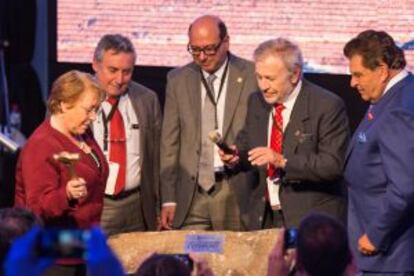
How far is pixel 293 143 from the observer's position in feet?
17.7

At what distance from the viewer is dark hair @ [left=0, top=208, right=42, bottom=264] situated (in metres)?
3.57

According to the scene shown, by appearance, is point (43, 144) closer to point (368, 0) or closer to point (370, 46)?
point (370, 46)

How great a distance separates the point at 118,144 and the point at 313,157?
40.3 inches

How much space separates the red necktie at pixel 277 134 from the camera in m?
5.42

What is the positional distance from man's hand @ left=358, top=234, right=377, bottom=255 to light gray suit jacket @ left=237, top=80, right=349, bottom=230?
27.9 inches

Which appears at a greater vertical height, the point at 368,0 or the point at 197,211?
the point at 368,0

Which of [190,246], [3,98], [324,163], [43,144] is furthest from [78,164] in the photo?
[3,98]

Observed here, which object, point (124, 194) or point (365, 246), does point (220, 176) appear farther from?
point (365, 246)

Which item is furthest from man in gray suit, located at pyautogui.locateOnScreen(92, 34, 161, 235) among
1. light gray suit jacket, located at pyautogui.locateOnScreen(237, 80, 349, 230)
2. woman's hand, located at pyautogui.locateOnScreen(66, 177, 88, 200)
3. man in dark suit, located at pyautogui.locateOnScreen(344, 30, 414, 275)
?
man in dark suit, located at pyautogui.locateOnScreen(344, 30, 414, 275)

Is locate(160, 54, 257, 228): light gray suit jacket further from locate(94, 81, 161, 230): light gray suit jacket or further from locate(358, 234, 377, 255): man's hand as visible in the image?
locate(358, 234, 377, 255): man's hand

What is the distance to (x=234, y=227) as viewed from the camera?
5.93 meters

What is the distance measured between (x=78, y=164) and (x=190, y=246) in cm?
54

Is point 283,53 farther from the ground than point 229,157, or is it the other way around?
point 283,53

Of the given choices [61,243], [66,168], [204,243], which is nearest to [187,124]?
[204,243]
